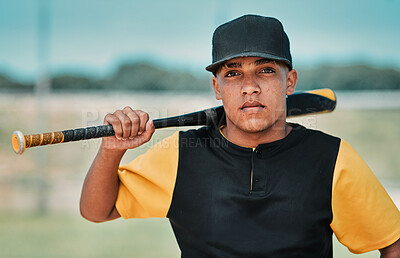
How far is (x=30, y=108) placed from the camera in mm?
4188

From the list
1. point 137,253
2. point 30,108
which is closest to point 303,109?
point 137,253

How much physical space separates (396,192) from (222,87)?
3016mm

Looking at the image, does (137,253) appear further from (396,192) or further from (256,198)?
(396,192)

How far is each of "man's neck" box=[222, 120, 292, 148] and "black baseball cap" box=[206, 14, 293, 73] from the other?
0.61 ft

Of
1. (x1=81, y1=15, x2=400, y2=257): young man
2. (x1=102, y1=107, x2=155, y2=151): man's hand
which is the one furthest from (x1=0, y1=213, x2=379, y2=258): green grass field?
(x1=102, y1=107, x2=155, y2=151): man's hand

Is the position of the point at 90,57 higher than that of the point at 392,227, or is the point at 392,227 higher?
the point at 90,57

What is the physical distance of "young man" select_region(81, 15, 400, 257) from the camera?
42.8 inches

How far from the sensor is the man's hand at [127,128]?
1067mm

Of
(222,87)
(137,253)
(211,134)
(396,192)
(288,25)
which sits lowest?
(137,253)

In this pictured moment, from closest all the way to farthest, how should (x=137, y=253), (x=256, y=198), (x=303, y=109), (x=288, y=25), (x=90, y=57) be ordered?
(x=256, y=198) → (x=303, y=109) → (x=137, y=253) → (x=288, y=25) → (x=90, y=57)

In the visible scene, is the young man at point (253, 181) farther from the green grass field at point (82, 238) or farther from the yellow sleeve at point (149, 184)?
the green grass field at point (82, 238)

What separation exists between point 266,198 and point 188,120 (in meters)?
A: 0.35

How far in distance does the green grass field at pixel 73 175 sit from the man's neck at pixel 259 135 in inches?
73.2

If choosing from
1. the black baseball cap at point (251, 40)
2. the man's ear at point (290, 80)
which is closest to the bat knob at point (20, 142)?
the black baseball cap at point (251, 40)
